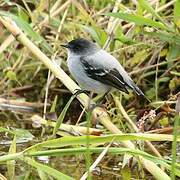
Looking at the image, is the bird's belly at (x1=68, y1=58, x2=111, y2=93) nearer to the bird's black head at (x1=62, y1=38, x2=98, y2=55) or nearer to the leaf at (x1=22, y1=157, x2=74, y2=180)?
the bird's black head at (x1=62, y1=38, x2=98, y2=55)

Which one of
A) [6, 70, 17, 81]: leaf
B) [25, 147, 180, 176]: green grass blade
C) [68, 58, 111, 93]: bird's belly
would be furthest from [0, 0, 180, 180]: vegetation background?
[25, 147, 180, 176]: green grass blade

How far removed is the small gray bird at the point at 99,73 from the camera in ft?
13.4

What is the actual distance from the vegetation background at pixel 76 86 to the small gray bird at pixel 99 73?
129 mm

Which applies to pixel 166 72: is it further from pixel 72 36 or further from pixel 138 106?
pixel 72 36

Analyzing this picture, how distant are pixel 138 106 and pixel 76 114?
1.74 ft

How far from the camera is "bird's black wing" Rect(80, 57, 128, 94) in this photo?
13.4ft

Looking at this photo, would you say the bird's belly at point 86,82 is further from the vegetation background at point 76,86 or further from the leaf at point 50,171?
the leaf at point 50,171

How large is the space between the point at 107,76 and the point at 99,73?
6 centimetres

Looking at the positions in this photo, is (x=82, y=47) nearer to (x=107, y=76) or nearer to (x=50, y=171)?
(x=107, y=76)

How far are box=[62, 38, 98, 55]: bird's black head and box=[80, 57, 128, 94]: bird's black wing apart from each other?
0.15 metres

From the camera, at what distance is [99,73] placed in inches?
163

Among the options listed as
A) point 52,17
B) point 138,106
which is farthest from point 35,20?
point 138,106

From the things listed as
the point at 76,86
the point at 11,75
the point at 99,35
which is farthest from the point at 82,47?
the point at 11,75

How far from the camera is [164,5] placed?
4.99 meters
